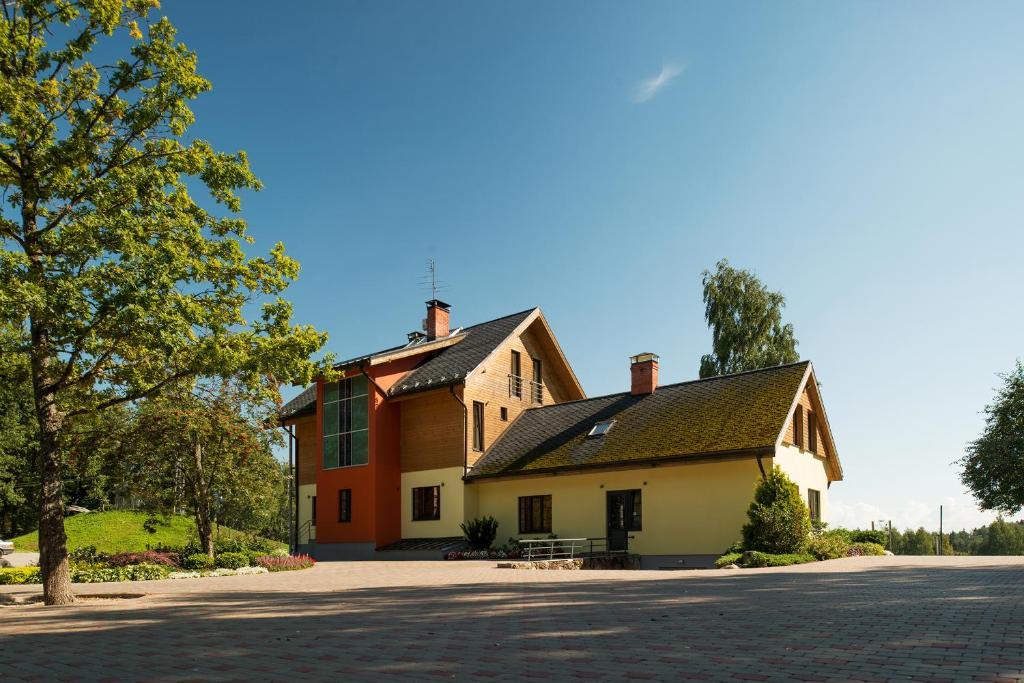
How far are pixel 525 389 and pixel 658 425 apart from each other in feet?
26.3

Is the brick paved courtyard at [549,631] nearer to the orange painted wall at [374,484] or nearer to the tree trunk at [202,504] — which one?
the tree trunk at [202,504]

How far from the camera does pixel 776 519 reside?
20.2 metres

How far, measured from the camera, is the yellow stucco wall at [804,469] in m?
24.0

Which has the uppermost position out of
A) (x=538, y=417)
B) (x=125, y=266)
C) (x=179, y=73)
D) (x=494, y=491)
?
(x=179, y=73)

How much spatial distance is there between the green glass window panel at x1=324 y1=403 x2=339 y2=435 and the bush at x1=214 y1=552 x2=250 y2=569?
988 centimetres

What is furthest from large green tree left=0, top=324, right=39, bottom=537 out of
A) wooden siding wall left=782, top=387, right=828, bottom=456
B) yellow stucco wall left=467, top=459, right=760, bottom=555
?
wooden siding wall left=782, top=387, right=828, bottom=456

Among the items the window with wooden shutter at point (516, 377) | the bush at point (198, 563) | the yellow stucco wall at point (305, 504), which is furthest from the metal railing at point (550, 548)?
the yellow stucco wall at point (305, 504)

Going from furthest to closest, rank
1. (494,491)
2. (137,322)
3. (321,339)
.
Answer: (494,491), (321,339), (137,322)

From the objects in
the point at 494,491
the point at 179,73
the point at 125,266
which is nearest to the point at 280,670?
the point at 125,266

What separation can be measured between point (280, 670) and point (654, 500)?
18819 mm

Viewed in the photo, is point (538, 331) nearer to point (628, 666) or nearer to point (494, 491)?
point (494, 491)

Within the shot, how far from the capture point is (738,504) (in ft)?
73.2

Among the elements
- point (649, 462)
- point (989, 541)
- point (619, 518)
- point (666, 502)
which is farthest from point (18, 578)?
point (989, 541)

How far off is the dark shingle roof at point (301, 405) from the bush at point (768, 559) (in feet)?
64.7
